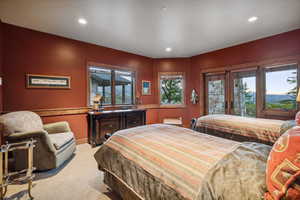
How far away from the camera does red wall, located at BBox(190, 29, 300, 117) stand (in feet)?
10.2

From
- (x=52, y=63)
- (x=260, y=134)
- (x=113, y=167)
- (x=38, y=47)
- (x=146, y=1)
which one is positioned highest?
(x=146, y=1)

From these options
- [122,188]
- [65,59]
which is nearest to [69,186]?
[122,188]

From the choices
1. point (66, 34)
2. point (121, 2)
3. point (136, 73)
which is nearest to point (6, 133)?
point (66, 34)

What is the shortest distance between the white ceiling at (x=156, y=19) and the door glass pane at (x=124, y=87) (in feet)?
3.56

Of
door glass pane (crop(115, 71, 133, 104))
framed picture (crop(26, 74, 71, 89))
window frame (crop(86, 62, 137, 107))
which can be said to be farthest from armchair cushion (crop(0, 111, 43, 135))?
door glass pane (crop(115, 71, 133, 104))

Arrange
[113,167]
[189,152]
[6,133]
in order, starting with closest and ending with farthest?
[189,152], [113,167], [6,133]

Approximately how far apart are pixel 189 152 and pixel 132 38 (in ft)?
10.2

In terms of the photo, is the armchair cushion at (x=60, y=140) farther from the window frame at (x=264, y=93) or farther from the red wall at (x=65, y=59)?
the window frame at (x=264, y=93)

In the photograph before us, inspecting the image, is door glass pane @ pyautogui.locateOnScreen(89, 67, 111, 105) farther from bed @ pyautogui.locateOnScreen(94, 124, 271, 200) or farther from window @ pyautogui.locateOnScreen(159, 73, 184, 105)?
bed @ pyautogui.locateOnScreen(94, 124, 271, 200)

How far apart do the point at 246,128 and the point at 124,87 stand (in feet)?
11.4

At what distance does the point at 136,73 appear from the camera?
4777mm

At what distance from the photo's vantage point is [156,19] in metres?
2.59

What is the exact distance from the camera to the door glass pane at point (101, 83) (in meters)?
3.87

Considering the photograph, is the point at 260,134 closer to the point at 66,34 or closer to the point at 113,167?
the point at 113,167
